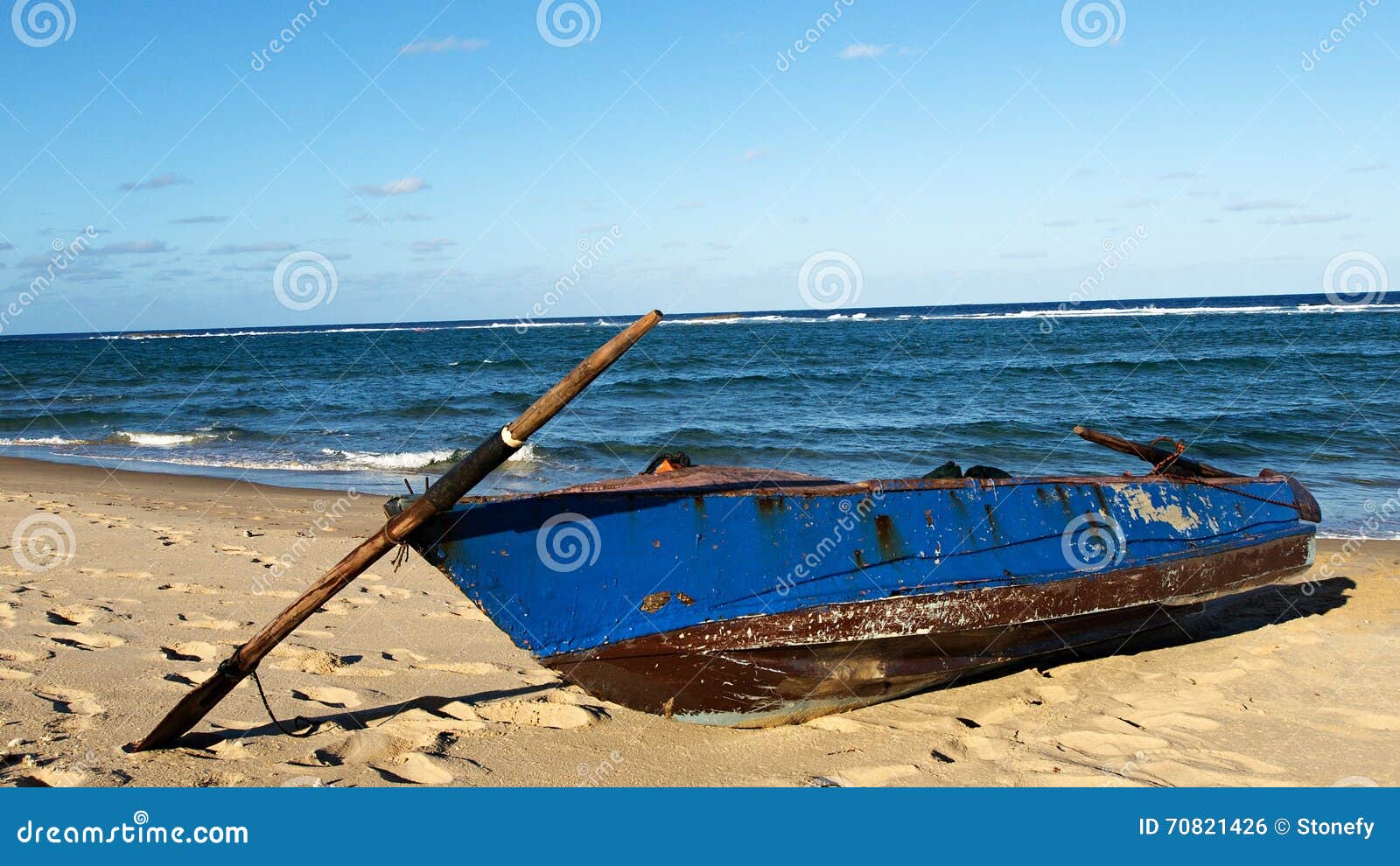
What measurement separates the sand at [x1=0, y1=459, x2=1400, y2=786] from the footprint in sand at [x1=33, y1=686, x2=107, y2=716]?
1cm

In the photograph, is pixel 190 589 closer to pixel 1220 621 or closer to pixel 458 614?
pixel 458 614

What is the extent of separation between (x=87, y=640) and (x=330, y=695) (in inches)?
56.4

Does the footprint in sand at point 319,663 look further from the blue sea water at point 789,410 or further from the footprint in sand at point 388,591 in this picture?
the blue sea water at point 789,410

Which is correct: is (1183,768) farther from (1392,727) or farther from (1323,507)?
(1323,507)

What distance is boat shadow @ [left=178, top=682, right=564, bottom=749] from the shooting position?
13.5 ft

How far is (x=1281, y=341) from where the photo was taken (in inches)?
1211

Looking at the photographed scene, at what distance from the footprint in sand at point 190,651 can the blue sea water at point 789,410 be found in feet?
22.6

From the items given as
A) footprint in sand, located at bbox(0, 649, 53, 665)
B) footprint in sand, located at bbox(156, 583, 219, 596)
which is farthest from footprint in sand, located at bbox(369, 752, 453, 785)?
footprint in sand, located at bbox(156, 583, 219, 596)

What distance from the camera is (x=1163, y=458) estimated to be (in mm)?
6484

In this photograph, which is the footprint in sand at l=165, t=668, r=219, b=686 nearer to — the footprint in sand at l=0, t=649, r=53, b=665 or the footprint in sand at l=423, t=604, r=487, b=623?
the footprint in sand at l=0, t=649, r=53, b=665

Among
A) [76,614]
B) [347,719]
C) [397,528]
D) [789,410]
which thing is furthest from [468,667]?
[789,410]

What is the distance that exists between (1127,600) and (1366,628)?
2.08 metres

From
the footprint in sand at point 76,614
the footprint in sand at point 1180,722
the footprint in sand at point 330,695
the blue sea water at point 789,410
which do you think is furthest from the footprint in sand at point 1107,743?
the blue sea water at point 789,410

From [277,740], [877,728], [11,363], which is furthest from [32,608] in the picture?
[11,363]
